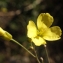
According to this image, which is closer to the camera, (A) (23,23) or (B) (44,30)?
(B) (44,30)

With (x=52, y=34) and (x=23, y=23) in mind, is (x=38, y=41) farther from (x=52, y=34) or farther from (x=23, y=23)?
(x=23, y=23)

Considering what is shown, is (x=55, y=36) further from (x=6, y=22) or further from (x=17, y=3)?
(x=6, y=22)

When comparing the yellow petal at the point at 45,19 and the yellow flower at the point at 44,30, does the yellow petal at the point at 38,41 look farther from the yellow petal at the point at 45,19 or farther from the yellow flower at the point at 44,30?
the yellow petal at the point at 45,19

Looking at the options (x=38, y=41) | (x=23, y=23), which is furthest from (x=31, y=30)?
(x=23, y=23)

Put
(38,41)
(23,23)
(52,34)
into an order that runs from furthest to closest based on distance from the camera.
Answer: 1. (23,23)
2. (52,34)
3. (38,41)

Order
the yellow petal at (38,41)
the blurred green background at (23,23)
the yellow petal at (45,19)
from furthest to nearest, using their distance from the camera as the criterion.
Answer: the blurred green background at (23,23), the yellow petal at (45,19), the yellow petal at (38,41)

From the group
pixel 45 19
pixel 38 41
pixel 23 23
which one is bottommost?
pixel 38 41

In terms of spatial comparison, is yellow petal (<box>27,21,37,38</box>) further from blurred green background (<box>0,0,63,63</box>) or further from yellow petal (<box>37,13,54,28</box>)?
blurred green background (<box>0,0,63,63</box>)

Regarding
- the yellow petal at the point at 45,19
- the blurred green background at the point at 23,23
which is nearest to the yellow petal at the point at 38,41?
the yellow petal at the point at 45,19
